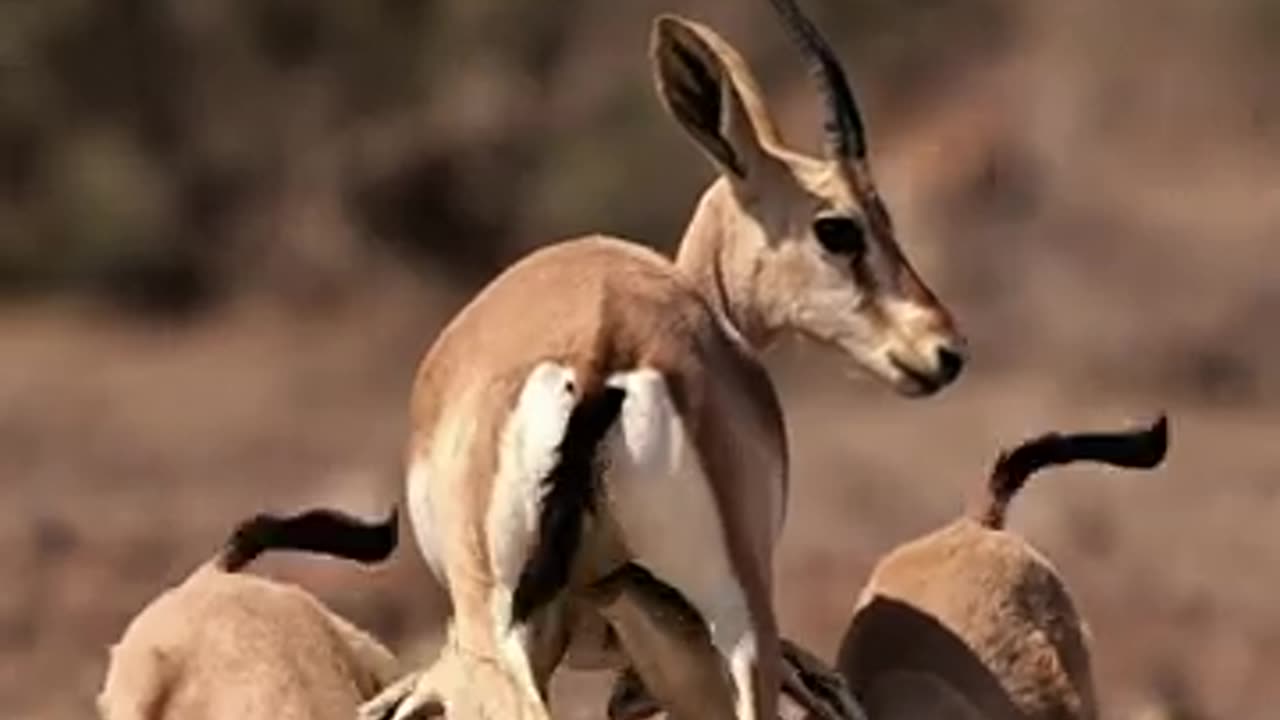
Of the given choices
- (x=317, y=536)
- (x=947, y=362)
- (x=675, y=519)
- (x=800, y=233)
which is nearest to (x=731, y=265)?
(x=800, y=233)

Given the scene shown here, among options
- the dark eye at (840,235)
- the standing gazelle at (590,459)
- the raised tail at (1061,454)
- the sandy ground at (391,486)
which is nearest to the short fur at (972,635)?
the raised tail at (1061,454)

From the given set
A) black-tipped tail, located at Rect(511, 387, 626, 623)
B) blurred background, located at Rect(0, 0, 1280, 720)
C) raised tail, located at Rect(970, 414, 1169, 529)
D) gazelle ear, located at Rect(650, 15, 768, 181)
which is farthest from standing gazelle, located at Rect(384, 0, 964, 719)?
blurred background, located at Rect(0, 0, 1280, 720)

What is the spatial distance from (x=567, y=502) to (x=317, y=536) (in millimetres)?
2219

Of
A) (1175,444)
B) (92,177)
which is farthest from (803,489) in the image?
(92,177)

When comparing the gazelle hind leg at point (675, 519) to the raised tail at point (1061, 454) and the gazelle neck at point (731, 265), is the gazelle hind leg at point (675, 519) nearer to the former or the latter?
the gazelle neck at point (731, 265)

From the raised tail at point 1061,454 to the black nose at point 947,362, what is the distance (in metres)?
0.90

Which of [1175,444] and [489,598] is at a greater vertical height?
[1175,444]

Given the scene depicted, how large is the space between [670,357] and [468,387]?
1.40ft

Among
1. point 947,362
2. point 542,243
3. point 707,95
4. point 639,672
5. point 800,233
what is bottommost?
point 639,672

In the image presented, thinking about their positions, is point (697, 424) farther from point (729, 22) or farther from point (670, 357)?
point (729, 22)

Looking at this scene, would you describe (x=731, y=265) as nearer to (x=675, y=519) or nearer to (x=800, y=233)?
(x=800, y=233)

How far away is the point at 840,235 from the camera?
8953 mm

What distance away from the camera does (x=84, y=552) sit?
58.6 feet

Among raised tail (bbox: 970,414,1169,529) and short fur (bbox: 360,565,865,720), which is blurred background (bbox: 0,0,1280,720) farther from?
short fur (bbox: 360,565,865,720)
